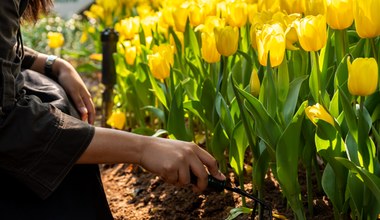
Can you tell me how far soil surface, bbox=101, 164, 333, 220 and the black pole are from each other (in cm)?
59

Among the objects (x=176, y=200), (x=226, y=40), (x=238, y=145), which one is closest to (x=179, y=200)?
(x=176, y=200)

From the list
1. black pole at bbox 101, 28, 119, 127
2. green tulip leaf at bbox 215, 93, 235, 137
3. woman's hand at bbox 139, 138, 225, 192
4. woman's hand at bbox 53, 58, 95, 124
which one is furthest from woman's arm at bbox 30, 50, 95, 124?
black pole at bbox 101, 28, 119, 127

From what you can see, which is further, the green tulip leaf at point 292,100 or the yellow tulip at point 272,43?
the green tulip leaf at point 292,100

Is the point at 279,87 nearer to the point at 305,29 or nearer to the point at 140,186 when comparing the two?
the point at 305,29

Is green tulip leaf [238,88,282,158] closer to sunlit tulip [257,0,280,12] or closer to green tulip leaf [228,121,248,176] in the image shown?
green tulip leaf [228,121,248,176]

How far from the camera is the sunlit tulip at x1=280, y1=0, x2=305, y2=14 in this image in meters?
2.14

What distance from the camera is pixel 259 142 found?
6.73 ft

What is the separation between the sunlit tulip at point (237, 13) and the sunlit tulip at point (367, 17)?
1.88ft

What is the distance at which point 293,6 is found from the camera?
2154 millimetres

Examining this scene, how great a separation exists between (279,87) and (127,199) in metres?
0.97

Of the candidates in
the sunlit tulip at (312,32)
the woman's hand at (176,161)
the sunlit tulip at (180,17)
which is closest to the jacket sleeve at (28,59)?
the sunlit tulip at (180,17)

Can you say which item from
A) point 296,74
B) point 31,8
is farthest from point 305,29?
point 31,8

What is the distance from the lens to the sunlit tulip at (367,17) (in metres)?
1.68

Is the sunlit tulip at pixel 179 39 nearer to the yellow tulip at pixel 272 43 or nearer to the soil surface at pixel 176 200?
the soil surface at pixel 176 200
